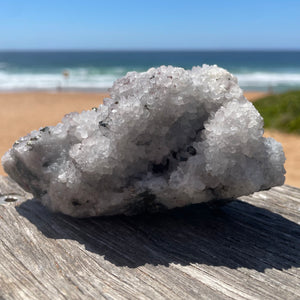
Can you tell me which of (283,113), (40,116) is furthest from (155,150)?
(40,116)

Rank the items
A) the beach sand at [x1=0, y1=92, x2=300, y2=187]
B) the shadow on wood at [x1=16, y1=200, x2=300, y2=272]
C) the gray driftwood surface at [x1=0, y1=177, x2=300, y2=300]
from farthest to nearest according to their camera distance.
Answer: the beach sand at [x1=0, y1=92, x2=300, y2=187] < the shadow on wood at [x1=16, y1=200, x2=300, y2=272] < the gray driftwood surface at [x1=0, y1=177, x2=300, y2=300]

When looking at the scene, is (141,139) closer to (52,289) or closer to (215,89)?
(215,89)

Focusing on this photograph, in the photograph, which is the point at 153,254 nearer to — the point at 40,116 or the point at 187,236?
the point at 187,236

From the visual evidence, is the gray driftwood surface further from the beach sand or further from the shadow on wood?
the beach sand

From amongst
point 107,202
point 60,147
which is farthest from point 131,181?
point 60,147

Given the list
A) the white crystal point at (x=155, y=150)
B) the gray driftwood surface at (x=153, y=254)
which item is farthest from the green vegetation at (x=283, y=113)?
the white crystal point at (x=155, y=150)

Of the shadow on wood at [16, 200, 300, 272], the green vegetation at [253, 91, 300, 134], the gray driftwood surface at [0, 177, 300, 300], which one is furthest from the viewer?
the green vegetation at [253, 91, 300, 134]

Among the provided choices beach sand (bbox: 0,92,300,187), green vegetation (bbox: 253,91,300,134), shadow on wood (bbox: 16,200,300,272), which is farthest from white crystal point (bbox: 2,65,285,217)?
green vegetation (bbox: 253,91,300,134)
